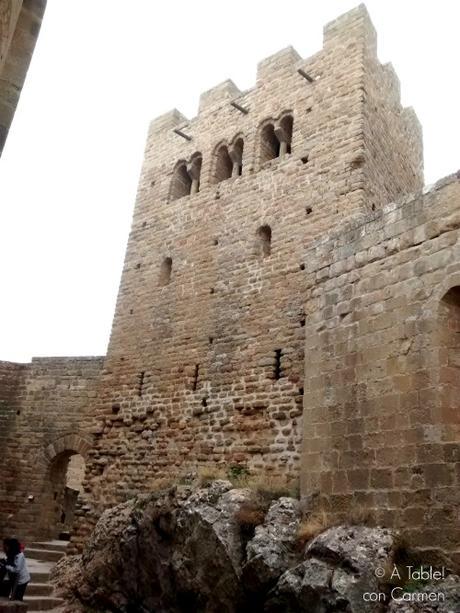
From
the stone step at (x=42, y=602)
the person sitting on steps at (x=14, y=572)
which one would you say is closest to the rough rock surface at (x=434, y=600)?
the person sitting on steps at (x=14, y=572)

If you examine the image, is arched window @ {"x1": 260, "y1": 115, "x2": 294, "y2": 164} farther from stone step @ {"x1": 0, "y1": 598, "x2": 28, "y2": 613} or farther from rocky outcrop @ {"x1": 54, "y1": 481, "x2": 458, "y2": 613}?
stone step @ {"x1": 0, "y1": 598, "x2": 28, "y2": 613}

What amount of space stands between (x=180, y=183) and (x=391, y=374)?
956cm

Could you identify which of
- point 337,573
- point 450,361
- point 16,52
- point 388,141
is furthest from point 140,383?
point 16,52

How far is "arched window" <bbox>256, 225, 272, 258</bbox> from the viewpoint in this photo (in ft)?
37.6

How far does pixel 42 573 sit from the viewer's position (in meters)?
11.4

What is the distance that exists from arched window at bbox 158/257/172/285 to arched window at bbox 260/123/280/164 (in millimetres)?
3293

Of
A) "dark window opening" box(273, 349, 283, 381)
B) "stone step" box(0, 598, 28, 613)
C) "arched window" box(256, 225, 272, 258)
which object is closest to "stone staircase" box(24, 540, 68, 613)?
"stone step" box(0, 598, 28, 613)

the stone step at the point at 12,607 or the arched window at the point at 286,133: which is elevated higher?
the arched window at the point at 286,133

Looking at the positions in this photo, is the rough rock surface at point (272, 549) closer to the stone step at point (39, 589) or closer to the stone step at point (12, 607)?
the stone step at point (12, 607)

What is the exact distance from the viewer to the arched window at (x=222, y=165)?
13.6 metres

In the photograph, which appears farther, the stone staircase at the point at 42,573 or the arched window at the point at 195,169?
the arched window at the point at 195,169

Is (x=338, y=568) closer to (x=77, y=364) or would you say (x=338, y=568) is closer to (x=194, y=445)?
(x=194, y=445)

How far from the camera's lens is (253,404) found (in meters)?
9.80

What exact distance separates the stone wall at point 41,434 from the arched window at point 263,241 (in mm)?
6591
